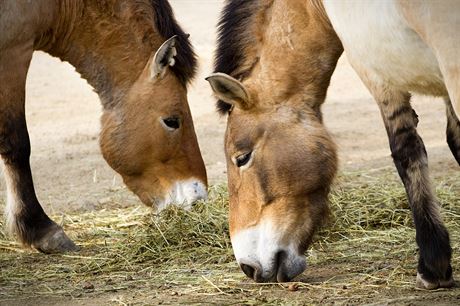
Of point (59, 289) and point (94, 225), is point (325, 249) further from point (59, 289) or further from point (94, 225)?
point (94, 225)

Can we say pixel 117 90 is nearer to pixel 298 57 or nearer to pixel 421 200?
pixel 298 57

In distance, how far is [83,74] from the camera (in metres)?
7.20

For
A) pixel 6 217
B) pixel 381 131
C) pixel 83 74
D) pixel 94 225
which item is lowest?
pixel 381 131

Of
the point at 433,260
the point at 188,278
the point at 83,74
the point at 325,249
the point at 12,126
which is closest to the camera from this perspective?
the point at 433,260

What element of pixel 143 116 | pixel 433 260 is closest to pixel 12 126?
A: pixel 143 116

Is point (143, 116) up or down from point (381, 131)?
up

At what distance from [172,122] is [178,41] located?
24.3 inches

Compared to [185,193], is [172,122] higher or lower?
higher

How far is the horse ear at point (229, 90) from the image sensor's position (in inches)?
202

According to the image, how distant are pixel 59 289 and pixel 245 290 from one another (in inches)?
43.5

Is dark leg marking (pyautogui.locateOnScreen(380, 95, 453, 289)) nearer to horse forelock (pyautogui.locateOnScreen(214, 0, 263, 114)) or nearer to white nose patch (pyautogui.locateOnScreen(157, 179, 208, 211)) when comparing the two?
horse forelock (pyautogui.locateOnScreen(214, 0, 263, 114))

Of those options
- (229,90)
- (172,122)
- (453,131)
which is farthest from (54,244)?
(453,131)

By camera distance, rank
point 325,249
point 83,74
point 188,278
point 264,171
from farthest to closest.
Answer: point 83,74 → point 325,249 → point 188,278 → point 264,171

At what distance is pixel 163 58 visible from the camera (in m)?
6.91
